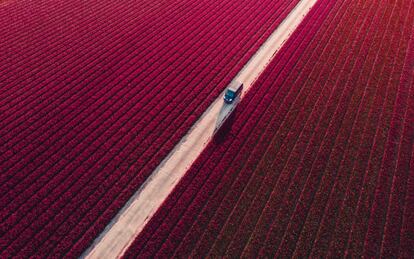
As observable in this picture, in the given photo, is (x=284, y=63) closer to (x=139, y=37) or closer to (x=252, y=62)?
(x=252, y=62)

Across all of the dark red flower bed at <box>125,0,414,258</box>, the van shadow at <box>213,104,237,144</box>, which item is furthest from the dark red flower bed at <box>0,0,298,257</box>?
the dark red flower bed at <box>125,0,414,258</box>

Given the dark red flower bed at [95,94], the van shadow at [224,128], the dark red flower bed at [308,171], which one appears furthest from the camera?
the van shadow at [224,128]

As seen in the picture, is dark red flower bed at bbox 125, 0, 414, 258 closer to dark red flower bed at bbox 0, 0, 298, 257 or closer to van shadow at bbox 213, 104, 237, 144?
van shadow at bbox 213, 104, 237, 144

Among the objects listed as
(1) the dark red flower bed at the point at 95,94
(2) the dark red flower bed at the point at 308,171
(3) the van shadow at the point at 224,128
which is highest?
(1) the dark red flower bed at the point at 95,94

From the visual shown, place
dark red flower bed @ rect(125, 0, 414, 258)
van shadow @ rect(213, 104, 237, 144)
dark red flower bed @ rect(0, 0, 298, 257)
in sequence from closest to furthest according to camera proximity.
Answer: dark red flower bed @ rect(125, 0, 414, 258), dark red flower bed @ rect(0, 0, 298, 257), van shadow @ rect(213, 104, 237, 144)

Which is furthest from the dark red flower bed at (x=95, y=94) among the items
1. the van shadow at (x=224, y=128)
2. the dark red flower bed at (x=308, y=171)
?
the dark red flower bed at (x=308, y=171)

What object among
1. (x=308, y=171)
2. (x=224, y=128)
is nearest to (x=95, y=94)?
(x=224, y=128)

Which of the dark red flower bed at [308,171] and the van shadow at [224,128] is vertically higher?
the van shadow at [224,128]

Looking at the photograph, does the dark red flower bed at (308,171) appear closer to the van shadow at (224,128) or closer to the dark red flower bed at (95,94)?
the van shadow at (224,128)
